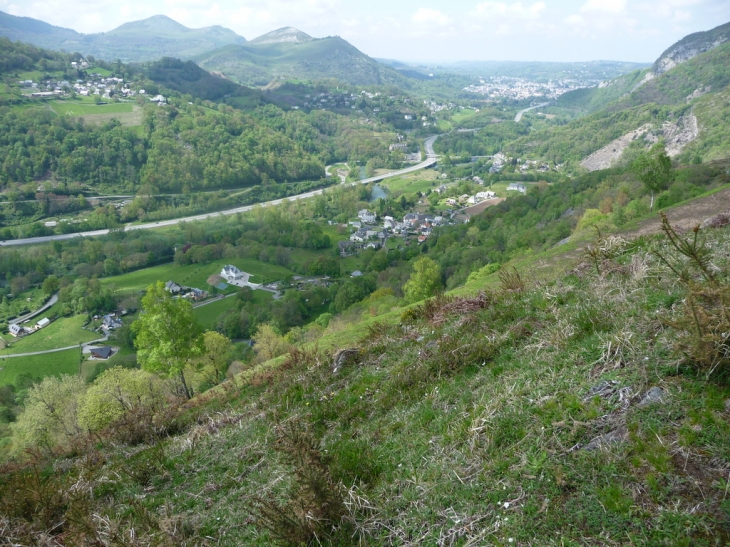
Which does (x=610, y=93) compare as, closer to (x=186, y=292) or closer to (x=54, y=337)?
(x=186, y=292)

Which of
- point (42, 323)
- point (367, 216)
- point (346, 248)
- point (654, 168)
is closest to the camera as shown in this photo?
point (654, 168)

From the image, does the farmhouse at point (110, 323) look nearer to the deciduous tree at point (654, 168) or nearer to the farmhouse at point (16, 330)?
the farmhouse at point (16, 330)

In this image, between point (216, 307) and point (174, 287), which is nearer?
point (216, 307)

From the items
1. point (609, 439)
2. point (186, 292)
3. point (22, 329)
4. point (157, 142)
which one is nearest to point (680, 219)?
point (609, 439)

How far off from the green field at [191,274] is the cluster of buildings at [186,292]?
4.66ft

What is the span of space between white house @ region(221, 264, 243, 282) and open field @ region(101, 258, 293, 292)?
1749mm

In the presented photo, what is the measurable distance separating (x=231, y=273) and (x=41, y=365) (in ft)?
74.5

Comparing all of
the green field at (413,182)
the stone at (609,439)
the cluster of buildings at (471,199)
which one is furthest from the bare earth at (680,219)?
the green field at (413,182)

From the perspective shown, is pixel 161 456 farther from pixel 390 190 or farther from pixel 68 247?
pixel 390 190

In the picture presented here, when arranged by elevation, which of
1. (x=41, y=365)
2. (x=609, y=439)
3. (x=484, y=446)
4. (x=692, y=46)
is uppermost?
(x=692, y=46)

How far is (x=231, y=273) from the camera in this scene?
5497cm

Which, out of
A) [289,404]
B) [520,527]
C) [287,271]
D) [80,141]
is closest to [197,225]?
[287,271]

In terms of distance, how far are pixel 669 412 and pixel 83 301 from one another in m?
57.5

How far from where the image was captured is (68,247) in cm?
6438
